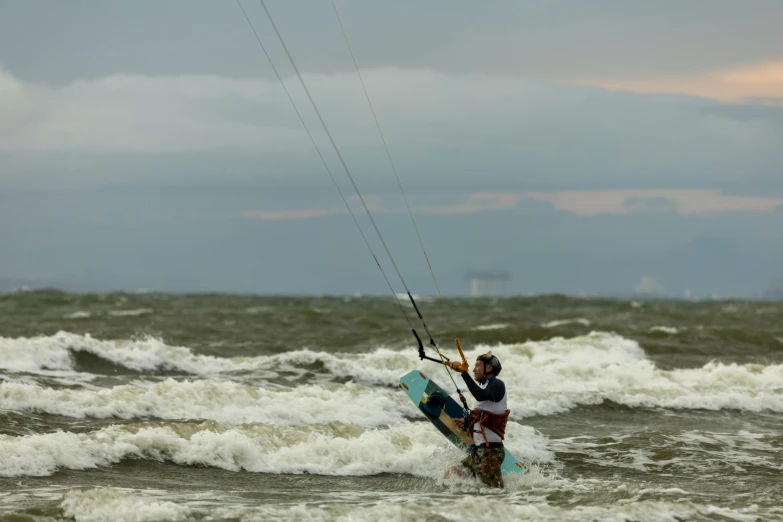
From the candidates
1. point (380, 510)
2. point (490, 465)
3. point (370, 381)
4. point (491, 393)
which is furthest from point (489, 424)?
point (370, 381)

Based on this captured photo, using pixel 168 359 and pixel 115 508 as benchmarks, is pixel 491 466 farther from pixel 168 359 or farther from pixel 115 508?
pixel 168 359

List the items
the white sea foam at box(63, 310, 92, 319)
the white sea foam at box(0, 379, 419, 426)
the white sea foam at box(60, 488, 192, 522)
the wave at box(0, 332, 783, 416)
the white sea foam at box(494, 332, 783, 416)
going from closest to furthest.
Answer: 1. the white sea foam at box(60, 488, 192, 522)
2. the white sea foam at box(0, 379, 419, 426)
3. the wave at box(0, 332, 783, 416)
4. the white sea foam at box(494, 332, 783, 416)
5. the white sea foam at box(63, 310, 92, 319)

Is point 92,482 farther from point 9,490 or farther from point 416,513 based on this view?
point 416,513

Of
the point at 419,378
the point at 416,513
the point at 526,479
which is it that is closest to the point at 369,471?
the point at 419,378

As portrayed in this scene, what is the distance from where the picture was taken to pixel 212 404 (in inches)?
604

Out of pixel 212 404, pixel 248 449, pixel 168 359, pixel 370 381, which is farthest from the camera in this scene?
pixel 168 359

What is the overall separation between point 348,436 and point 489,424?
3239mm

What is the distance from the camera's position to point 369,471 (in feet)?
38.7

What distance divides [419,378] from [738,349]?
2134cm

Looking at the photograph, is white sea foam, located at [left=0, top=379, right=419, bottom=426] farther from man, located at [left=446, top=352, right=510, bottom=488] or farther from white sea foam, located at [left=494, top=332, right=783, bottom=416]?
man, located at [left=446, top=352, right=510, bottom=488]

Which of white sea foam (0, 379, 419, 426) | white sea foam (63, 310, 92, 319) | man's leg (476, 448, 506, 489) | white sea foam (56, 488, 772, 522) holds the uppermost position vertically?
white sea foam (63, 310, 92, 319)

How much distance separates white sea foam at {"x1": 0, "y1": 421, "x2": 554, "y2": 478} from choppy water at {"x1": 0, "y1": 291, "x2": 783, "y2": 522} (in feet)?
0.09

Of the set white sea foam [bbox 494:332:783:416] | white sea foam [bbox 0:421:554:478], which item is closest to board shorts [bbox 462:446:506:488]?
white sea foam [bbox 0:421:554:478]

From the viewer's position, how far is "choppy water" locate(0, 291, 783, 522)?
9336mm
